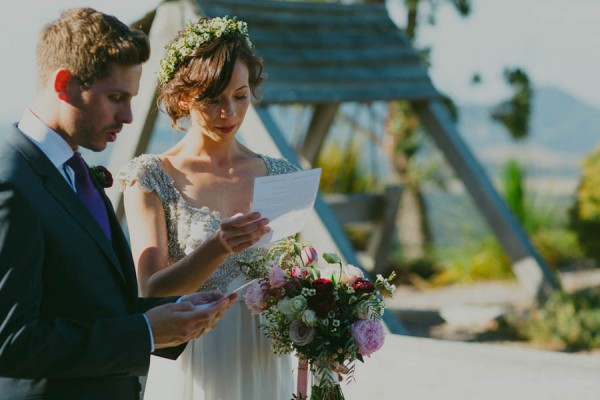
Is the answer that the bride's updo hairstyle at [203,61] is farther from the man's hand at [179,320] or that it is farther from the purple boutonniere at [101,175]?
the man's hand at [179,320]

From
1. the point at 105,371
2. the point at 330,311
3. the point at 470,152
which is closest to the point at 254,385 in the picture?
the point at 330,311

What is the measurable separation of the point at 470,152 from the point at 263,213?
16.8 ft

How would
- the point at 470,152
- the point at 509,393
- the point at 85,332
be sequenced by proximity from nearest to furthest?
the point at 85,332 → the point at 509,393 → the point at 470,152

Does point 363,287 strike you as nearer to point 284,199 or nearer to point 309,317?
point 309,317

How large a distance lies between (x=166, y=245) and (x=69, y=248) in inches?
34.7

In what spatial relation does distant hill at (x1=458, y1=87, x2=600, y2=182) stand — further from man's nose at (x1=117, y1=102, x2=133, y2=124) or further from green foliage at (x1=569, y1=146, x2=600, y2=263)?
man's nose at (x1=117, y1=102, x2=133, y2=124)

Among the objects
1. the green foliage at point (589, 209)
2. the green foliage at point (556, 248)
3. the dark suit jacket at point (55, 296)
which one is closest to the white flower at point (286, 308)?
the dark suit jacket at point (55, 296)

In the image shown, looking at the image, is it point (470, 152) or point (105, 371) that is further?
point (470, 152)

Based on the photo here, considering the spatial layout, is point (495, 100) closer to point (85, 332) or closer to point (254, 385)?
point (254, 385)

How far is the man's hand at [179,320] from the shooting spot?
1.87 meters

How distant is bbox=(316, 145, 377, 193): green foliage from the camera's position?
414 inches

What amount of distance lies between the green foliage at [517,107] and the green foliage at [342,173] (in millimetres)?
1758

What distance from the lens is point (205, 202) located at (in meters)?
2.78

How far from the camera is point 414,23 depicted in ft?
35.3
